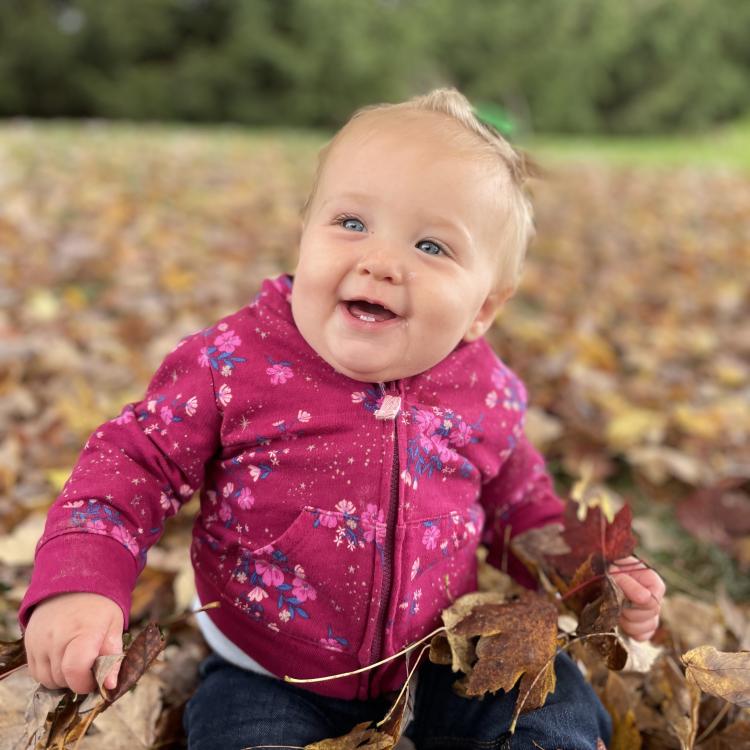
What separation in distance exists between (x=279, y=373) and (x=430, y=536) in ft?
1.10

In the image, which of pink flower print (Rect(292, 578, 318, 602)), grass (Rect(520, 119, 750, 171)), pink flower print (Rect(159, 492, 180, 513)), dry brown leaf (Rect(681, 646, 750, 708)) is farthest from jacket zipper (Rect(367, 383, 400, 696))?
grass (Rect(520, 119, 750, 171))

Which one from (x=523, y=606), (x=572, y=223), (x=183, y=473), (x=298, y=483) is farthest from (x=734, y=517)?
(x=572, y=223)

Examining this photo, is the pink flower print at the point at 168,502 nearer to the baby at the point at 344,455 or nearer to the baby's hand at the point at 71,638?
the baby at the point at 344,455

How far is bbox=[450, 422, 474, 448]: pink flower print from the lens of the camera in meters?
1.28

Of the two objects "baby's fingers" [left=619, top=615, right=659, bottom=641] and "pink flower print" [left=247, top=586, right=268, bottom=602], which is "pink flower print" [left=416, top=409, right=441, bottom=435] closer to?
"pink flower print" [left=247, top=586, right=268, bottom=602]

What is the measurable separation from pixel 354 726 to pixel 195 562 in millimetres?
361

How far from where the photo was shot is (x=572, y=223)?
5816mm

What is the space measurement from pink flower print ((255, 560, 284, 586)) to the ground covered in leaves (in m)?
0.32

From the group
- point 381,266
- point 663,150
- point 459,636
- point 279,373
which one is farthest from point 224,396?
point 663,150

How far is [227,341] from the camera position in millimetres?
1232

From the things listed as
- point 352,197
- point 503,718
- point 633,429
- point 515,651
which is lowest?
point 633,429

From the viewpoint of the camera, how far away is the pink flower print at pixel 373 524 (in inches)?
47.1

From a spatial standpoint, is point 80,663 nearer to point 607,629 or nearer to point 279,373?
point 279,373

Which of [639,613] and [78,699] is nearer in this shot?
[78,699]
